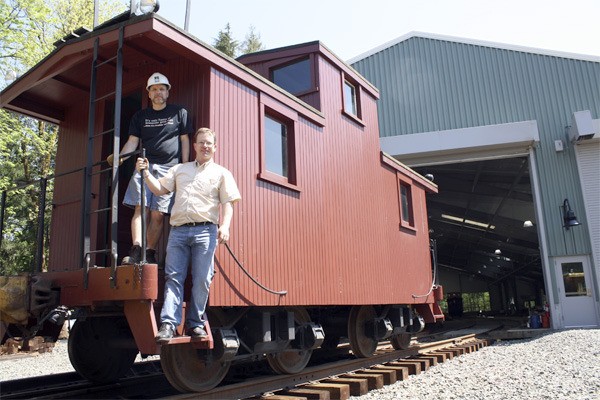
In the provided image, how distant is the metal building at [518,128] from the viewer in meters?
15.4

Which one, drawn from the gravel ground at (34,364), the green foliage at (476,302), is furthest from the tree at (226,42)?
the green foliage at (476,302)

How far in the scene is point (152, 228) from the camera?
507 cm

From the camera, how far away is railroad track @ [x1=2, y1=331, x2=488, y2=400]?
534 centimetres

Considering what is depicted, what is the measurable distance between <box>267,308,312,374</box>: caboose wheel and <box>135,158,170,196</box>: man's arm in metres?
2.53

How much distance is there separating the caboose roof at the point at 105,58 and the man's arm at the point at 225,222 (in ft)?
5.49

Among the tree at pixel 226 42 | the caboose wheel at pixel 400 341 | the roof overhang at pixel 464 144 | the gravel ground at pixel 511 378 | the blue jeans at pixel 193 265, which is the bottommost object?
the gravel ground at pixel 511 378

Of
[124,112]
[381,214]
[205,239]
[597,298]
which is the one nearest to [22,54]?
[124,112]

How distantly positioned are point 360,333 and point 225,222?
14.8ft

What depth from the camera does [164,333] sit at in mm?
4195

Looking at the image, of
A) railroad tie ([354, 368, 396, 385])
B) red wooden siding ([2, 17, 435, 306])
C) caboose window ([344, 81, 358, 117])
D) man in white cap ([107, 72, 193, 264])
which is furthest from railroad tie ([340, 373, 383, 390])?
caboose window ([344, 81, 358, 117])

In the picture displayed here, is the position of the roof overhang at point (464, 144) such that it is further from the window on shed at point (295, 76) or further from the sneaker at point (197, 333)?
the sneaker at point (197, 333)

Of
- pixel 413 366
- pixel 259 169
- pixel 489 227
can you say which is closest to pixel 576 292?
pixel 413 366

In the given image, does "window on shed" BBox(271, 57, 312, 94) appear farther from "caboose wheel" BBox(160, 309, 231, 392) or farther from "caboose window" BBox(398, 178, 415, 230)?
"caboose wheel" BBox(160, 309, 231, 392)

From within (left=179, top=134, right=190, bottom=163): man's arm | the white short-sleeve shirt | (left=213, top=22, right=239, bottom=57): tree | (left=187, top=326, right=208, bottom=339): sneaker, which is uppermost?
(left=213, top=22, right=239, bottom=57): tree
